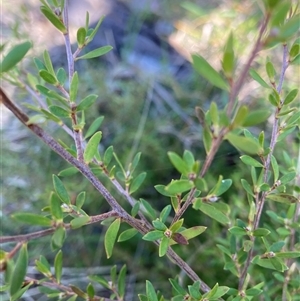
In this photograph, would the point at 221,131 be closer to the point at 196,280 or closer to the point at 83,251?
the point at 196,280

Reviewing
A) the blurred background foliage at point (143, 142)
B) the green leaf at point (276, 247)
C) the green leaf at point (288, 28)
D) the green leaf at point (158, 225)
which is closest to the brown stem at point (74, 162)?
the green leaf at point (158, 225)

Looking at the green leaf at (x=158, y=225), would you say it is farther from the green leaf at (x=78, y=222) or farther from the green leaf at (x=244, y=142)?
the green leaf at (x=244, y=142)

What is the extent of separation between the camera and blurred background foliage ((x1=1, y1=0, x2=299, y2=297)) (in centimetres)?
123

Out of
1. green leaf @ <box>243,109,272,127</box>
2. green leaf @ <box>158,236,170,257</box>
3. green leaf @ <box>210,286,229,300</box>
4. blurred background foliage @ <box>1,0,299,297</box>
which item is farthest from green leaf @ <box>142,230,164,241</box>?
blurred background foliage @ <box>1,0,299,297</box>

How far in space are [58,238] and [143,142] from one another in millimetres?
977

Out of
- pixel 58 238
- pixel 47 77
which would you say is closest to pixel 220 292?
pixel 58 238

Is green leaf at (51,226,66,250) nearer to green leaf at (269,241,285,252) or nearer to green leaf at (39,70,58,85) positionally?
green leaf at (39,70,58,85)

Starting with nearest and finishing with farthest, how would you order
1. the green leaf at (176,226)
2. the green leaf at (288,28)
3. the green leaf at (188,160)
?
the green leaf at (288,28)
the green leaf at (188,160)
the green leaf at (176,226)

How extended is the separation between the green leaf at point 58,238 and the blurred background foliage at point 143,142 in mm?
653

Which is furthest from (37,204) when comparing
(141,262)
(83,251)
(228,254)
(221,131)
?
(221,131)

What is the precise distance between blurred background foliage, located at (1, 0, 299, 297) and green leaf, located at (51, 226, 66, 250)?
0.65 meters

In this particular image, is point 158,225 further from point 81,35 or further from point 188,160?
point 81,35

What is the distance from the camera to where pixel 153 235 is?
20.2 inches

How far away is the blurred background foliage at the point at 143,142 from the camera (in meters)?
1.23
